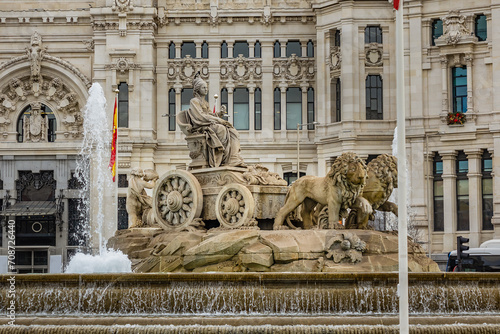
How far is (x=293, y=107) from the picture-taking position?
228ft

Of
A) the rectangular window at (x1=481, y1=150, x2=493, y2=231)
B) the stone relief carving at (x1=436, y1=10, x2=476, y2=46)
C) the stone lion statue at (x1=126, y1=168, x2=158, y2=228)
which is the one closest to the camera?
the stone lion statue at (x1=126, y1=168, x2=158, y2=228)

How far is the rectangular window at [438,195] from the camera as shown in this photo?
60750 millimetres

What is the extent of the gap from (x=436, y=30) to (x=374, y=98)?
6280 mm

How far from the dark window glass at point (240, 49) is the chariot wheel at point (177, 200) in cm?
4583

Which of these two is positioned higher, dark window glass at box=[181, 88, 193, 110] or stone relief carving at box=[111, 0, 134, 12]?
stone relief carving at box=[111, 0, 134, 12]

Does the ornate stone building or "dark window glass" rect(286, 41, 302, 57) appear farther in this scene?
"dark window glass" rect(286, 41, 302, 57)

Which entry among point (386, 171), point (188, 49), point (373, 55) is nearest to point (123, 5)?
point (188, 49)

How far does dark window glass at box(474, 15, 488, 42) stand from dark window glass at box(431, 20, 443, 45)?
2283 millimetres

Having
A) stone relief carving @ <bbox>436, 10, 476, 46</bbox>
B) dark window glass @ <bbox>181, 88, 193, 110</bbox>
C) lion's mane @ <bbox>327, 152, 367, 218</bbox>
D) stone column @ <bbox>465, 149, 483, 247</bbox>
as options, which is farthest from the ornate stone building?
lion's mane @ <bbox>327, 152, 367, 218</bbox>

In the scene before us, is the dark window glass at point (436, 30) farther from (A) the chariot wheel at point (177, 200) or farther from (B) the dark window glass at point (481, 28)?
(A) the chariot wheel at point (177, 200)

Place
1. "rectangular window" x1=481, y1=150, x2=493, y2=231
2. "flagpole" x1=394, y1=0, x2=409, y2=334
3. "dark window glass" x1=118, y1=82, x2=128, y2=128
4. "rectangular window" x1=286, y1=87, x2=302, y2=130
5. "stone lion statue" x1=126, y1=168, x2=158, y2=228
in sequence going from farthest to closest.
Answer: "rectangular window" x1=286, y1=87, x2=302, y2=130
"dark window glass" x1=118, y1=82, x2=128, y2=128
"rectangular window" x1=481, y1=150, x2=493, y2=231
"stone lion statue" x1=126, y1=168, x2=158, y2=228
"flagpole" x1=394, y1=0, x2=409, y2=334

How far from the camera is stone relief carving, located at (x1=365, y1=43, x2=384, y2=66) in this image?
214 feet

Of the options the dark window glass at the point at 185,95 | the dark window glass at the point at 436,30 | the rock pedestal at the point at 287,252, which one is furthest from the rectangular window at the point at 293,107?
the rock pedestal at the point at 287,252

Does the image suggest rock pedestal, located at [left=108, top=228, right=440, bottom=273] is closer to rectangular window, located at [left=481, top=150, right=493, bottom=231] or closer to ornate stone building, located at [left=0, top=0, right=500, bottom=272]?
rectangular window, located at [left=481, top=150, right=493, bottom=231]
